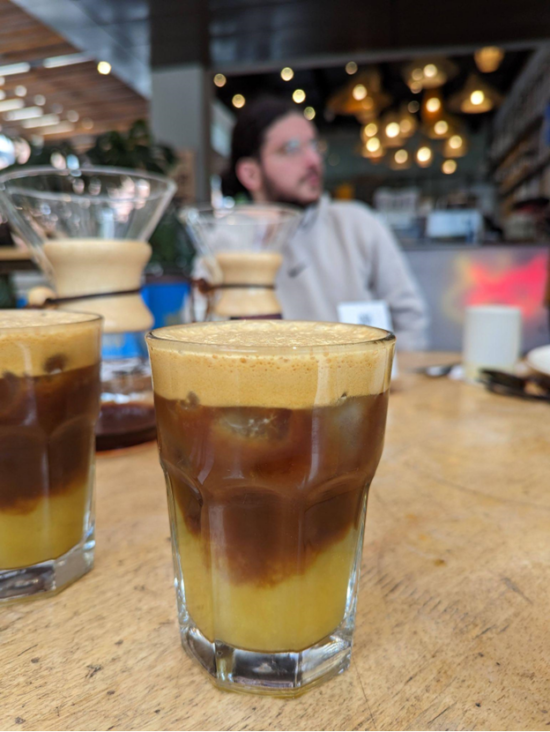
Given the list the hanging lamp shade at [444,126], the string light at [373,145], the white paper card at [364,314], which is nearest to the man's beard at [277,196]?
the white paper card at [364,314]

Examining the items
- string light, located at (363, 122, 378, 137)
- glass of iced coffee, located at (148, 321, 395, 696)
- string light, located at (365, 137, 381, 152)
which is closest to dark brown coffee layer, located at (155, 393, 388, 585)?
glass of iced coffee, located at (148, 321, 395, 696)

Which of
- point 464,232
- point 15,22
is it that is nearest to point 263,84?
point 15,22

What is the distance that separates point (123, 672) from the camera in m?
0.40

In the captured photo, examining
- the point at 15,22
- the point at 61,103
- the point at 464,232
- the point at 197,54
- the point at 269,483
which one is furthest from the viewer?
the point at 61,103

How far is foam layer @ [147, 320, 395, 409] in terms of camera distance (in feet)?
1.18

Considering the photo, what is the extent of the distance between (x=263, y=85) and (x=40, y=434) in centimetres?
790

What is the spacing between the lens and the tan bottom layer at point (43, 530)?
Answer: 482mm

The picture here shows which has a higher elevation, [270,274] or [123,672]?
[270,274]

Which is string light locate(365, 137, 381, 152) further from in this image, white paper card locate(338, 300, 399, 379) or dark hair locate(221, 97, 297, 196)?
white paper card locate(338, 300, 399, 379)

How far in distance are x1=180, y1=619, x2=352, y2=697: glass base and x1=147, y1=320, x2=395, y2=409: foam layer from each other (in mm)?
186

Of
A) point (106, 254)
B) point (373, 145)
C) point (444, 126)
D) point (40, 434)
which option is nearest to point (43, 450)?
point (40, 434)

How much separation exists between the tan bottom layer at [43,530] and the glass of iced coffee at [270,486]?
0.44 feet

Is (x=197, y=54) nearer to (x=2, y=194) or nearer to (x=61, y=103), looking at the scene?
(x=61, y=103)

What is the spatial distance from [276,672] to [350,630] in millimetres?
70
